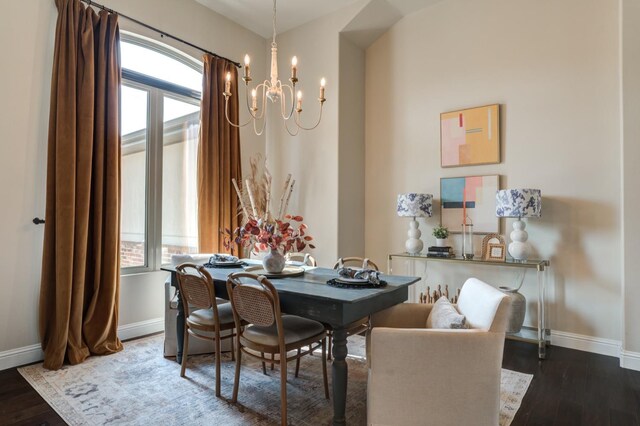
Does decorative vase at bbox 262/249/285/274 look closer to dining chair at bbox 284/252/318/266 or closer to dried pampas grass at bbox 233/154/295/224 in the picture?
dining chair at bbox 284/252/318/266

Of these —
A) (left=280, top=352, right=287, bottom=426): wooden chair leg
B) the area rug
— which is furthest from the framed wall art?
(left=280, top=352, right=287, bottom=426): wooden chair leg

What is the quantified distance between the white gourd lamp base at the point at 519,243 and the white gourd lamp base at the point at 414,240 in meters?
0.89

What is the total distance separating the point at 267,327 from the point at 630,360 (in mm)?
2921

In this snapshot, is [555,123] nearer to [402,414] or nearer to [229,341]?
[402,414]

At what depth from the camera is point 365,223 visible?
471 cm

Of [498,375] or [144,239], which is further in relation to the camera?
[144,239]

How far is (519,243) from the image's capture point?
338 centimetres

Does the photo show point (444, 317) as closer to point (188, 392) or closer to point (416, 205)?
point (188, 392)

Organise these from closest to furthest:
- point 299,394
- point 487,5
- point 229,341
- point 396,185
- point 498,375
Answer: point 498,375
point 299,394
point 229,341
point 487,5
point 396,185

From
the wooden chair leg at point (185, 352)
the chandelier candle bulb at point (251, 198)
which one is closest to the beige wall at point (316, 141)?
the chandelier candle bulb at point (251, 198)

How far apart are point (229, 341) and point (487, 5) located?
14.1 feet

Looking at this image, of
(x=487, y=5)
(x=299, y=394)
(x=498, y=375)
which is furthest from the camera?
(x=487, y=5)

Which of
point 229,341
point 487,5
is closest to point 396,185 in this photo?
point 487,5

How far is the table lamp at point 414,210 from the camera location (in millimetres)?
3871
